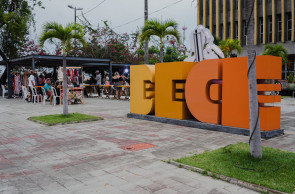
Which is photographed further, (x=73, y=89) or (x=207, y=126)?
(x=73, y=89)

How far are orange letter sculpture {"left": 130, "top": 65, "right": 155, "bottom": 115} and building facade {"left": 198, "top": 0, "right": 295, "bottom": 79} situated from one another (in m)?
17.8

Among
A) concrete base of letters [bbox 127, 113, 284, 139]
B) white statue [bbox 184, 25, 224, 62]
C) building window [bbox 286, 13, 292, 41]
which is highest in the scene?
building window [bbox 286, 13, 292, 41]

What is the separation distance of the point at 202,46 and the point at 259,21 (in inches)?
945

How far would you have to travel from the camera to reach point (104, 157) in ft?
17.3

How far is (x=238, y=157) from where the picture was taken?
16.0 ft

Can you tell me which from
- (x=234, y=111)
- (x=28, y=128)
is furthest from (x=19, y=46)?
(x=234, y=111)

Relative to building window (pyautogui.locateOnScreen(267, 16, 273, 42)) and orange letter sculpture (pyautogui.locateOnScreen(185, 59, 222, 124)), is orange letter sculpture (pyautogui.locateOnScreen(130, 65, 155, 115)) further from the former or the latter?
building window (pyautogui.locateOnScreen(267, 16, 273, 42))

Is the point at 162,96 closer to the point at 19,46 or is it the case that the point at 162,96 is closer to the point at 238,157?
the point at 238,157

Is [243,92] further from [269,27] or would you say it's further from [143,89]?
[269,27]

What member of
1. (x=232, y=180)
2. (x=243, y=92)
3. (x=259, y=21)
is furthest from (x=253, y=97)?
(x=259, y=21)

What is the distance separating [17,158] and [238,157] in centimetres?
401

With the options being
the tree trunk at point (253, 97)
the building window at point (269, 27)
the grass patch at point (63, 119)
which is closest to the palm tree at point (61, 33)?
the grass patch at point (63, 119)

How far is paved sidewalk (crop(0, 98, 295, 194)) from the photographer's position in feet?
12.7

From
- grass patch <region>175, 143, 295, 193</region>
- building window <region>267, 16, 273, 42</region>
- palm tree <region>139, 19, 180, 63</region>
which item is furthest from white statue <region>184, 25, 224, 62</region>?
building window <region>267, 16, 273, 42</region>
